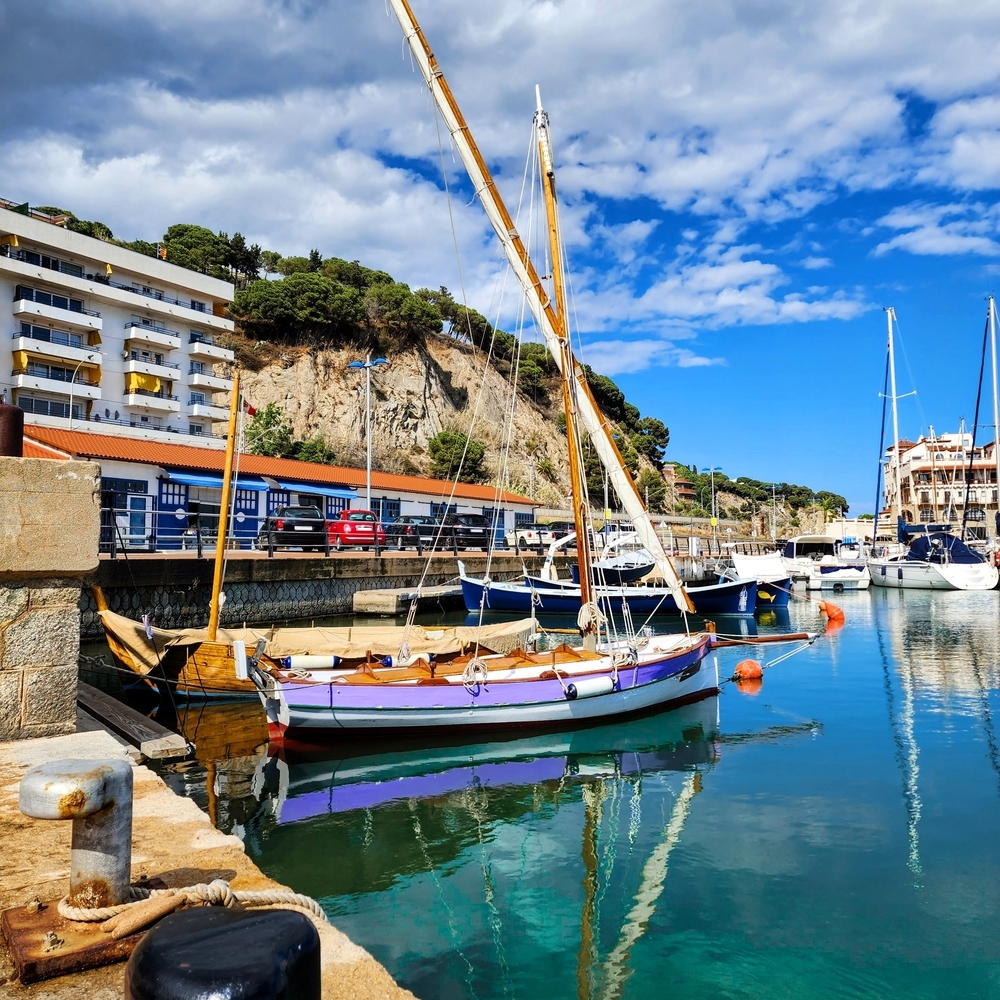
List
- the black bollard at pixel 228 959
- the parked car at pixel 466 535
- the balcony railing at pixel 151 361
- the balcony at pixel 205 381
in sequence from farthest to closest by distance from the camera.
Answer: the balcony at pixel 205 381 → the balcony railing at pixel 151 361 → the parked car at pixel 466 535 → the black bollard at pixel 228 959

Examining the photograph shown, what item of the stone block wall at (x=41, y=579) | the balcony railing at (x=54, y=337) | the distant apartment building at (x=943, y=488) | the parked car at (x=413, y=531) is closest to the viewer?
the stone block wall at (x=41, y=579)

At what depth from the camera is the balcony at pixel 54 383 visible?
47094 millimetres

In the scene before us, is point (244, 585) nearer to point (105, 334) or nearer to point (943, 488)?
point (105, 334)

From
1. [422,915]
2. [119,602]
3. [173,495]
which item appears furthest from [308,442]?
[422,915]

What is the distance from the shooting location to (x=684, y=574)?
3994 cm

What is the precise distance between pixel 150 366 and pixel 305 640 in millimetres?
44674

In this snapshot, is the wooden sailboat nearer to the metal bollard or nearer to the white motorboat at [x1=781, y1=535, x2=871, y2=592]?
the metal bollard

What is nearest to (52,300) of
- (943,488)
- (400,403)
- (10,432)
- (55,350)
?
(55,350)

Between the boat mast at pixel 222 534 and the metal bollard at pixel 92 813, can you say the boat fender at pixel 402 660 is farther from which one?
the metal bollard at pixel 92 813

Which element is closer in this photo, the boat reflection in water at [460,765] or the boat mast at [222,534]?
the boat reflection in water at [460,765]

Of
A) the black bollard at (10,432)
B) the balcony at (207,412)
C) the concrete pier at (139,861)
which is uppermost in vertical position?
the balcony at (207,412)

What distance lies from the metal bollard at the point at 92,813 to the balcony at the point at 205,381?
58927mm

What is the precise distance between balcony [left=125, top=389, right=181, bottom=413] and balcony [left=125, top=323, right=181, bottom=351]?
136 inches

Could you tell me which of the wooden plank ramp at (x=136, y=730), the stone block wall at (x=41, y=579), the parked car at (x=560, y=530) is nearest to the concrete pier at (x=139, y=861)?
the stone block wall at (x=41, y=579)
